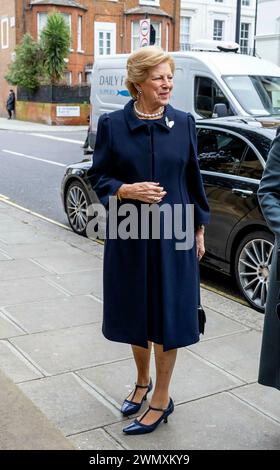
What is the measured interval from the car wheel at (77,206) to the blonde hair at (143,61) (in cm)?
478

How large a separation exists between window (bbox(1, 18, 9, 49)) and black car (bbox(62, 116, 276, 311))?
1462 inches

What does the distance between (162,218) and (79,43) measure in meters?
38.8

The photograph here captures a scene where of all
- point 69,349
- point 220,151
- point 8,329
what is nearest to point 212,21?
point 220,151

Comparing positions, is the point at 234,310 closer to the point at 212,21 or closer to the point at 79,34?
the point at 79,34

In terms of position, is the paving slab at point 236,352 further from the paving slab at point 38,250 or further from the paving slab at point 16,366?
the paving slab at point 38,250

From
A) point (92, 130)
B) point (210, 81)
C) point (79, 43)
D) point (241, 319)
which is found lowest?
point (241, 319)

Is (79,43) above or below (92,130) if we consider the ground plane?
above

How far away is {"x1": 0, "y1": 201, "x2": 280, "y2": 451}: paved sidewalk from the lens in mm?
3168

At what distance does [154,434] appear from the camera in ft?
10.5

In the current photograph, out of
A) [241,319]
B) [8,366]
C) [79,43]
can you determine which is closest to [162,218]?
[8,366]

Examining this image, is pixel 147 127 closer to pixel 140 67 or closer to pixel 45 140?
pixel 140 67

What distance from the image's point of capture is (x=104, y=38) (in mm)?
41125

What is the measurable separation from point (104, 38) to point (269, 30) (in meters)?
14.7

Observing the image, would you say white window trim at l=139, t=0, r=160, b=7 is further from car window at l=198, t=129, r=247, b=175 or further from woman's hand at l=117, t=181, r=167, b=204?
woman's hand at l=117, t=181, r=167, b=204
